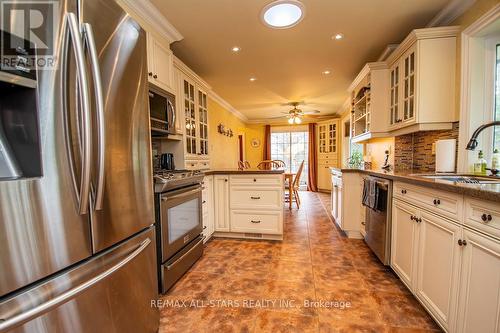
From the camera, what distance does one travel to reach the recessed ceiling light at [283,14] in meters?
1.84

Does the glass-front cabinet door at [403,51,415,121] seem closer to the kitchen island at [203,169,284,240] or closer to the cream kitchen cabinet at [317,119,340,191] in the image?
the kitchen island at [203,169,284,240]

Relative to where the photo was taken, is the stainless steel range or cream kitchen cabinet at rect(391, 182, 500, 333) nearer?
cream kitchen cabinet at rect(391, 182, 500, 333)

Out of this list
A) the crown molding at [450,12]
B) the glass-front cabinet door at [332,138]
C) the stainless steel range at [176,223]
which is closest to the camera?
the stainless steel range at [176,223]

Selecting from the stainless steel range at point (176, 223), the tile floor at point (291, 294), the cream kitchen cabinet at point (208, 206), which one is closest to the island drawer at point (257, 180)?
the cream kitchen cabinet at point (208, 206)

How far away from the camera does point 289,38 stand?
7.81ft

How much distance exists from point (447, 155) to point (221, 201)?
2.42 m

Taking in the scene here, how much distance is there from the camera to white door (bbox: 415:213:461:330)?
1147 millimetres

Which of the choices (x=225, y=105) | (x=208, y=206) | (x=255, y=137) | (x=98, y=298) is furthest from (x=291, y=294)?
(x=255, y=137)

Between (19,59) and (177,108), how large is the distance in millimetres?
1797

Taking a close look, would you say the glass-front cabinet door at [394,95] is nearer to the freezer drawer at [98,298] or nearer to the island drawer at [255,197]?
the island drawer at [255,197]

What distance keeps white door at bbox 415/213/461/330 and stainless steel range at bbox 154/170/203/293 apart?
1.83 metres

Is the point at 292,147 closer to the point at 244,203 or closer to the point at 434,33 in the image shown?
the point at 244,203

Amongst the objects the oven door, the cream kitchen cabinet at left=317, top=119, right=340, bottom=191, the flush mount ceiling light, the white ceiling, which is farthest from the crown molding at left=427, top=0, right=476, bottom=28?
the cream kitchen cabinet at left=317, top=119, right=340, bottom=191

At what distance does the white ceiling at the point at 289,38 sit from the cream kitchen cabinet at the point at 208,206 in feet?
5.35
